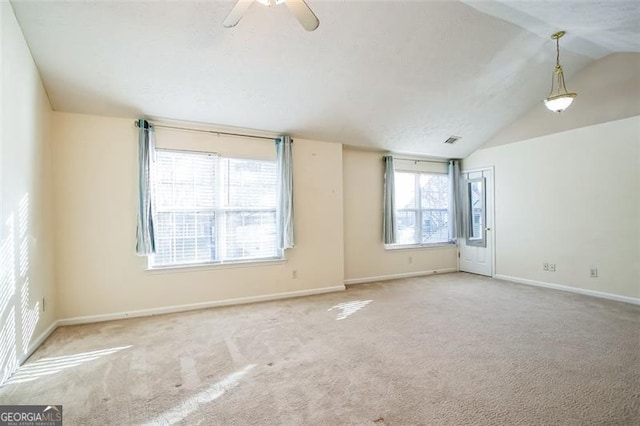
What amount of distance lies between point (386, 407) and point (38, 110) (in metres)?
4.11

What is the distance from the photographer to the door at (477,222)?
570 cm

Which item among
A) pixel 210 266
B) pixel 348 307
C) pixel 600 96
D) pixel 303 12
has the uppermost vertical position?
pixel 600 96

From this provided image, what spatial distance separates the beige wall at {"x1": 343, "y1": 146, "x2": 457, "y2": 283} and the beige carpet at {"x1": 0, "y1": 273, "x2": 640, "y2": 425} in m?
1.53

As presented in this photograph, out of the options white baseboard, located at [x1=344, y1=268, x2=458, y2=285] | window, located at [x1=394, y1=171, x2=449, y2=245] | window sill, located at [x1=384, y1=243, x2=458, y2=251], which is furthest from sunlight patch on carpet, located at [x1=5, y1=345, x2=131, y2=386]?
window, located at [x1=394, y1=171, x2=449, y2=245]

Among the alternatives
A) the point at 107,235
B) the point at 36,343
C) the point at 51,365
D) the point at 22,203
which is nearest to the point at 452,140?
the point at 107,235

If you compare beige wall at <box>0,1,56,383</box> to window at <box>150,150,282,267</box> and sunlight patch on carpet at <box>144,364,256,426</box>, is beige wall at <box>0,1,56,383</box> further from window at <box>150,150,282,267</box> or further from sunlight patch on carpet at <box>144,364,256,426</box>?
sunlight patch on carpet at <box>144,364,256,426</box>

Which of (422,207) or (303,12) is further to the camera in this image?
(422,207)

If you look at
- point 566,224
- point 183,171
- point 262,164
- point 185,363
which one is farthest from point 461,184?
point 185,363

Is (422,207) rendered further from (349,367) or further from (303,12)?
(303,12)

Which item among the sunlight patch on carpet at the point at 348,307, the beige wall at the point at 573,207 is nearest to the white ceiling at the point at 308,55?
the beige wall at the point at 573,207

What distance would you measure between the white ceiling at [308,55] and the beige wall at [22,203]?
0.28 metres

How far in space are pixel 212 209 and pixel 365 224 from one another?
274cm

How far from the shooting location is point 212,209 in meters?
4.01

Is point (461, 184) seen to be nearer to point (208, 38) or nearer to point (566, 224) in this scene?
point (566, 224)
